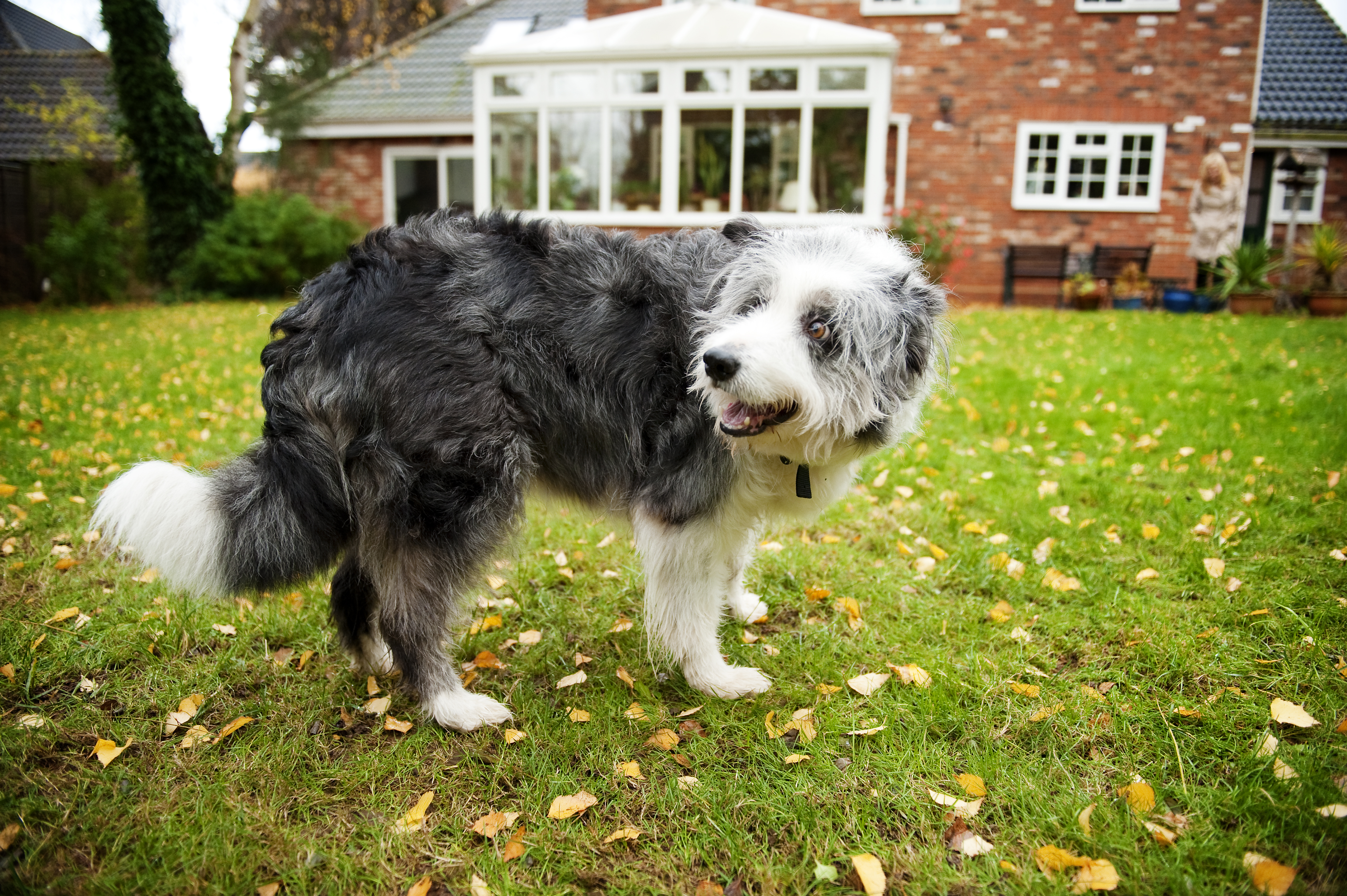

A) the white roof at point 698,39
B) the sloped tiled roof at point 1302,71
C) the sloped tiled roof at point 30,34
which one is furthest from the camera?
the sloped tiled roof at point 30,34

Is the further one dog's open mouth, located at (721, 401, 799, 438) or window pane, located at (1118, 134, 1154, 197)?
window pane, located at (1118, 134, 1154, 197)

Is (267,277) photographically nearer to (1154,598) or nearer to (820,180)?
(820,180)

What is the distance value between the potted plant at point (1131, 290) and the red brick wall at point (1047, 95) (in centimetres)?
115

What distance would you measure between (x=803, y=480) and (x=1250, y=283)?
1296 cm

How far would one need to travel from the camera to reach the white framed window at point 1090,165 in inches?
513

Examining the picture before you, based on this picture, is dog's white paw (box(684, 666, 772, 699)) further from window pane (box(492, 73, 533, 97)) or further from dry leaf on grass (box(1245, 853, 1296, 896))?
window pane (box(492, 73, 533, 97))

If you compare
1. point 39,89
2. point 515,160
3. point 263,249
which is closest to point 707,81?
point 515,160

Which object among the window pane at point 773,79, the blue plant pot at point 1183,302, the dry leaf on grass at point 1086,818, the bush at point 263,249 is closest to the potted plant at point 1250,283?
the blue plant pot at point 1183,302

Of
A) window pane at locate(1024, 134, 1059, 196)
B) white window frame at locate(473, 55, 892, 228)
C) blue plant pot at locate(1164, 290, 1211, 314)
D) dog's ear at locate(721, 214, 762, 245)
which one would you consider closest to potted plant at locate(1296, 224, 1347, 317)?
blue plant pot at locate(1164, 290, 1211, 314)

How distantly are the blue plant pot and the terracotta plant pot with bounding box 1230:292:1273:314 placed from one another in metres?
0.36

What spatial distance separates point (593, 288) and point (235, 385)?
5.61 meters

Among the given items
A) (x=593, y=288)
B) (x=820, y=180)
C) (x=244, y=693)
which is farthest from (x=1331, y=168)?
(x=244, y=693)

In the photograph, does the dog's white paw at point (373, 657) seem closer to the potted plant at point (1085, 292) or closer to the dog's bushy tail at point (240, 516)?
the dog's bushy tail at point (240, 516)

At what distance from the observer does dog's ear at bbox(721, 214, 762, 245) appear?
242 centimetres
